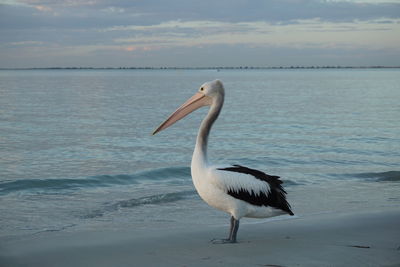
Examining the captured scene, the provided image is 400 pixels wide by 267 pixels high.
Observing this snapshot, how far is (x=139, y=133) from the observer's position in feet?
56.0

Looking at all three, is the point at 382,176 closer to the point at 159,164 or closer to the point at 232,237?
the point at 159,164

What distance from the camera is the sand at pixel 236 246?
477cm

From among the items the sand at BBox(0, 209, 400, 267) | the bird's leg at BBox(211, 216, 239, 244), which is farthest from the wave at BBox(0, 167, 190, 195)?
the bird's leg at BBox(211, 216, 239, 244)

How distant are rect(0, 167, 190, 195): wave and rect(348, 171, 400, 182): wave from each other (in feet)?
10.8

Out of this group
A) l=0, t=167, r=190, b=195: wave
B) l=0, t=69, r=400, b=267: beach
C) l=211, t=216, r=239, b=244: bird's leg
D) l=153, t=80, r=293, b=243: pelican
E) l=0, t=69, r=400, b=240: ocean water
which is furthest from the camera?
l=0, t=167, r=190, b=195: wave

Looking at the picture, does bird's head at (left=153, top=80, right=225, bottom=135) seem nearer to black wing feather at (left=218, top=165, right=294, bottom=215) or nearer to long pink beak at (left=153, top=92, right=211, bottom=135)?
long pink beak at (left=153, top=92, right=211, bottom=135)

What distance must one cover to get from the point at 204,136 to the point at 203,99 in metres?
0.52

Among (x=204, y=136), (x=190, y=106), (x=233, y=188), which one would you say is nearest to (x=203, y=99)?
(x=190, y=106)

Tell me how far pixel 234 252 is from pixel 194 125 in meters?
14.9

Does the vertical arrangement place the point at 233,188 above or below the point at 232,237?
above

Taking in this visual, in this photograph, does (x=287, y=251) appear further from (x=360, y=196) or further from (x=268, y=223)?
(x=360, y=196)

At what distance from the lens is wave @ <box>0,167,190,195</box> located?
938 centimetres

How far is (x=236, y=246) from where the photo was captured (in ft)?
17.3

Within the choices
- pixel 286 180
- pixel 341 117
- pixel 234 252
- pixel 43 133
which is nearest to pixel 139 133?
pixel 43 133
